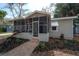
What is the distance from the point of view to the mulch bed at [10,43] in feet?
17.7

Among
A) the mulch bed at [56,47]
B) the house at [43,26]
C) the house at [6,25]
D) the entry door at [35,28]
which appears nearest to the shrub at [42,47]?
the mulch bed at [56,47]

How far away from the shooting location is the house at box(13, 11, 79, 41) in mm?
5406

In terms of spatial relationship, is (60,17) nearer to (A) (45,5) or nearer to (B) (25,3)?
(A) (45,5)

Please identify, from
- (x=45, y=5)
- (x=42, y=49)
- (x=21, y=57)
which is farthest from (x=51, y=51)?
(x=45, y=5)

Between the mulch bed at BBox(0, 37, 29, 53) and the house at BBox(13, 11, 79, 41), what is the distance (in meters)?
0.09

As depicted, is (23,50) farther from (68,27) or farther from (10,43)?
(68,27)

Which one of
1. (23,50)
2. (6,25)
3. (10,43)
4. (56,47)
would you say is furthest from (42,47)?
(6,25)

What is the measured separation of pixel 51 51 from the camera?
5.41 m

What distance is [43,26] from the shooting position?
5.43 meters

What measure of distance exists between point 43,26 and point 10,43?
80 centimetres

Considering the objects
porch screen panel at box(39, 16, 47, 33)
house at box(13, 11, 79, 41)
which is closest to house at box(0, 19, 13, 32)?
house at box(13, 11, 79, 41)

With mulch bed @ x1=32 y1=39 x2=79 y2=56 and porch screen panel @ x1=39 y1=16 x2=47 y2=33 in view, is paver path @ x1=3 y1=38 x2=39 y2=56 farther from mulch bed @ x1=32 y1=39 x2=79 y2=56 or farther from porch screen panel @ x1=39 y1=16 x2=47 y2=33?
porch screen panel @ x1=39 y1=16 x2=47 y2=33

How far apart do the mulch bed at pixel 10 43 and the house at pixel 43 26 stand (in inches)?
3.7

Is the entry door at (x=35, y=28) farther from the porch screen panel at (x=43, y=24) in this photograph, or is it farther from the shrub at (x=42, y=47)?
the shrub at (x=42, y=47)
